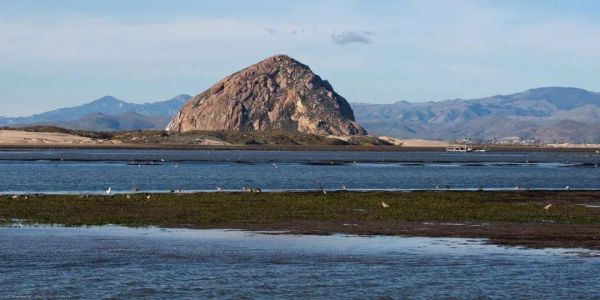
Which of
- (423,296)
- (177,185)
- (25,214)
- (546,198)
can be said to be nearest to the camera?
(423,296)

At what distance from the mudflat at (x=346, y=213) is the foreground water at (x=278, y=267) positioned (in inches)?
158

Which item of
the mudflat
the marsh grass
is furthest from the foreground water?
the marsh grass

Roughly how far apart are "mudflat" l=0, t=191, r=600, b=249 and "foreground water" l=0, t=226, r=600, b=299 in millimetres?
4015

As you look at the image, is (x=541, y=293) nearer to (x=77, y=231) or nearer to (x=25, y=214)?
(x=77, y=231)

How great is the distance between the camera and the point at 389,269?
109ft

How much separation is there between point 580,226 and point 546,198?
23932 millimetres

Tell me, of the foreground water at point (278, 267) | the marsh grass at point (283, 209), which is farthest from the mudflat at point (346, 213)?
the foreground water at point (278, 267)

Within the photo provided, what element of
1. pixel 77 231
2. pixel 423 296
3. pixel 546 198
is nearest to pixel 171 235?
pixel 77 231

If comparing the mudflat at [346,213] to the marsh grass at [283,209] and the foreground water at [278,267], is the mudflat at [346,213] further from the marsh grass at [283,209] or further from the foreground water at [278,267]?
the foreground water at [278,267]

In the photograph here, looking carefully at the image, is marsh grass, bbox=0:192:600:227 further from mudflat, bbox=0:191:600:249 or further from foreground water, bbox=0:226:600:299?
foreground water, bbox=0:226:600:299

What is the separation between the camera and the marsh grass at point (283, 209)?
5041 cm

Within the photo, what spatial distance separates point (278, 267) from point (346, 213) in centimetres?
2088

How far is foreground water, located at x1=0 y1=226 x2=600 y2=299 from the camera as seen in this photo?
29375 mm

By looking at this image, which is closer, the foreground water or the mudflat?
the foreground water
